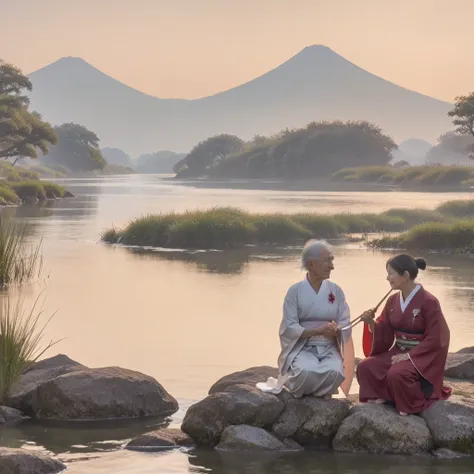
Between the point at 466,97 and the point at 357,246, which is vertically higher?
the point at 466,97

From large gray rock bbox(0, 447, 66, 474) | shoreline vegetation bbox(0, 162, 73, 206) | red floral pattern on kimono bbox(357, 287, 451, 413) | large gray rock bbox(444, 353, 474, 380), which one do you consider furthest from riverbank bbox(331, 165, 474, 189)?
large gray rock bbox(0, 447, 66, 474)

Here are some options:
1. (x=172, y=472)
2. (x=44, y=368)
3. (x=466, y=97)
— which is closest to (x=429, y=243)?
(x=44, y=368)

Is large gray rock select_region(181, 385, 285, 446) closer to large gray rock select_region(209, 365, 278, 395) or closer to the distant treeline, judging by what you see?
large gray rock select_region(209, 365, 278, 395)

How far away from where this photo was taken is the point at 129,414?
32.7ft

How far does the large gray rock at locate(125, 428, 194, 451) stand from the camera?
353 inches

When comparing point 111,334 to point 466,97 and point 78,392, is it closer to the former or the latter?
point 78,392

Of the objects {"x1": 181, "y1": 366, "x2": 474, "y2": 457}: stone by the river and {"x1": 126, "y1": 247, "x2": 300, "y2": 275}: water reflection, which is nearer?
{"x1": 181, "y1": 366, "x2": 474, "y2": 457}: stone by the river

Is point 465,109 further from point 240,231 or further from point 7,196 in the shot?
point 240,231

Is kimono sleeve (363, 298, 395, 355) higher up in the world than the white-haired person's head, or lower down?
lower down

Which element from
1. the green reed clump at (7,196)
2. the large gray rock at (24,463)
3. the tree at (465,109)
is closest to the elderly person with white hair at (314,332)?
the large gray rock at (24,463)

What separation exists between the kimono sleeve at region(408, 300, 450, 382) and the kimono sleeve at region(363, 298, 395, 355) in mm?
271

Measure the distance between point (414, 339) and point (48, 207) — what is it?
4310cm

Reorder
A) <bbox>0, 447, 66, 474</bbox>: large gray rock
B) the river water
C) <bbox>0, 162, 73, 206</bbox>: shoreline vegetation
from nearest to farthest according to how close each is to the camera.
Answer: <bbox>0, 447, 66, 474</bbox>: large gray rock
the river water
<bbox>0, 162, 73, 206</bbox>: shoreline vegetation

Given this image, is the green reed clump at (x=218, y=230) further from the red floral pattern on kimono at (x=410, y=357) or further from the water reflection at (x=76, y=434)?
the red floral pattern on kimono at (x=410, y=357)
